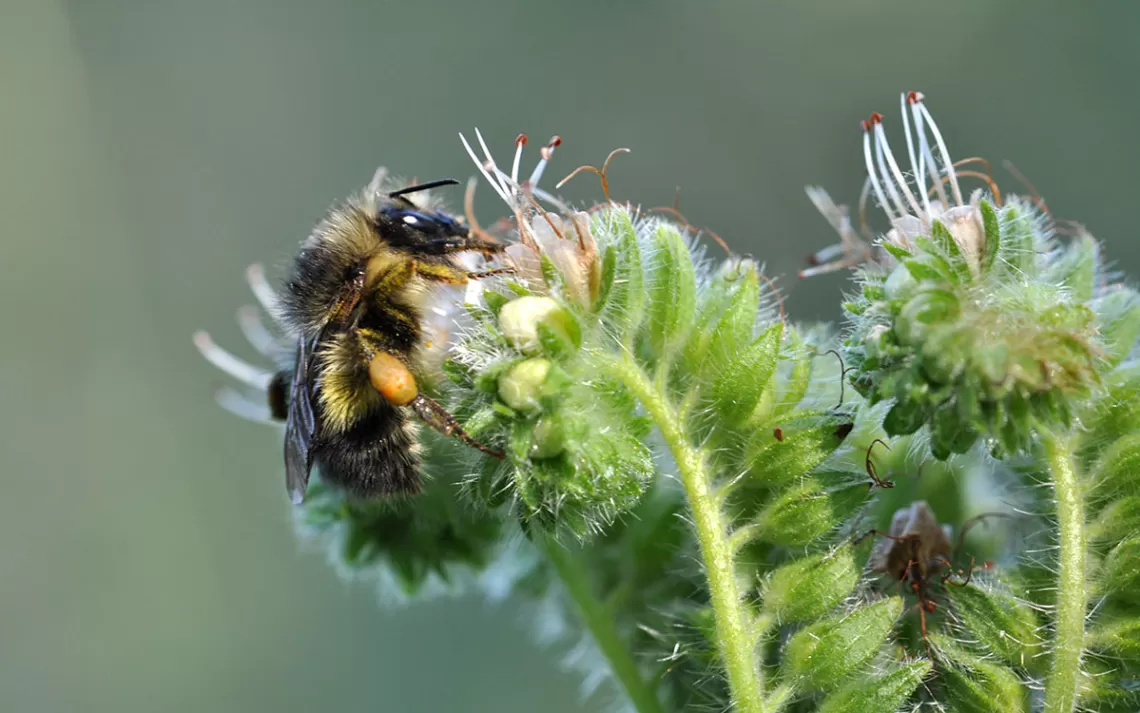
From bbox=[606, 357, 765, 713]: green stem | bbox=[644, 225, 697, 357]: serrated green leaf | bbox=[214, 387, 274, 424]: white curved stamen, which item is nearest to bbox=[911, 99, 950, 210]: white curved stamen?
bbox=[644, 225, 697, 357]: serrated green leaf

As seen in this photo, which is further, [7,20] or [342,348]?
[7,20]

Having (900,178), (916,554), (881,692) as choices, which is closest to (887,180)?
(900,178)

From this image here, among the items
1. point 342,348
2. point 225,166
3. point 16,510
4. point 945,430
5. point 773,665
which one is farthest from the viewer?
point 225,166

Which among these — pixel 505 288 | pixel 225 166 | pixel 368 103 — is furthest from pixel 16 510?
pixel 505 288

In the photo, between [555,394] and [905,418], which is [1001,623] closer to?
[905,418]

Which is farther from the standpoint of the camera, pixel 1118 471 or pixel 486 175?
pixel 486 175

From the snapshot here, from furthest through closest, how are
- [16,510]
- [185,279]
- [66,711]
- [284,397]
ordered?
[185,279] → [16,510] → [66,711] → [284,397]

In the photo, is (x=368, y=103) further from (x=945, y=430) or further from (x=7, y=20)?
(x=945, y=430)
